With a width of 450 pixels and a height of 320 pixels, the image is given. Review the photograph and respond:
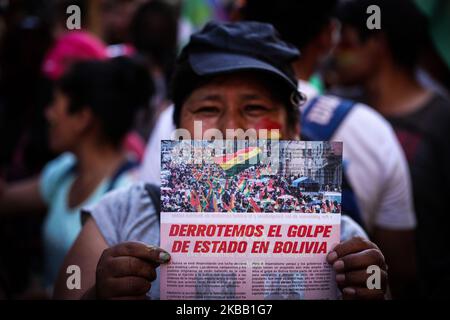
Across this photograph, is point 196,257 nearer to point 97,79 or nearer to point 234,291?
point 234,291

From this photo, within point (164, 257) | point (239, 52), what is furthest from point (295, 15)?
point (164, 257)

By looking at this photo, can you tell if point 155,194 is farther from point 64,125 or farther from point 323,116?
point 64,125

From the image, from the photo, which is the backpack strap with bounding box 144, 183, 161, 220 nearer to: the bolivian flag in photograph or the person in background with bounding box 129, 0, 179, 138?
the bolivian flag in photograph

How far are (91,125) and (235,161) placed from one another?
191 centimetres

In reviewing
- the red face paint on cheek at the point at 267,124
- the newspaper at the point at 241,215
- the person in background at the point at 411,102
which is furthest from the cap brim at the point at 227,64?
the person in background at the point at 411,102

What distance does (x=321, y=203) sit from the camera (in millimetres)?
1353

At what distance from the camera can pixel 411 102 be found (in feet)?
9.98

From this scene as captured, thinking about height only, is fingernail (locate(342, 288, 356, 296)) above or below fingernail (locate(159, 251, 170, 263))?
below

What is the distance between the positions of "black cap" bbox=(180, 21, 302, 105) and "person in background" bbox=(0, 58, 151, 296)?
54.1 inches

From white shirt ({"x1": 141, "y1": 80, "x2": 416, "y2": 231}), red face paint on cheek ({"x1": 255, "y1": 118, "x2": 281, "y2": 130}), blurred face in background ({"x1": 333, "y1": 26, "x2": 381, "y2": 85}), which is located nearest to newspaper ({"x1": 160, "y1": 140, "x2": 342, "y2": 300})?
red face paint on cheek ({"x1": 255, "y1": 118, "x2": 281, "y2": 130})

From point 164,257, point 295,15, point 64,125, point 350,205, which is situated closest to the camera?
point 164,257

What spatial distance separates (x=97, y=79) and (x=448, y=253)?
1676mm

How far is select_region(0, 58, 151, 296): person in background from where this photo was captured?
9.85ft
